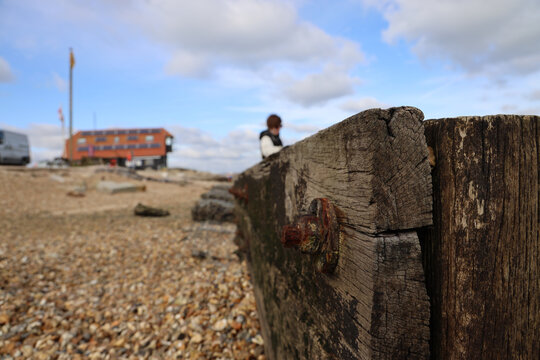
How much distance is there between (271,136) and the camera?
5.39 meters

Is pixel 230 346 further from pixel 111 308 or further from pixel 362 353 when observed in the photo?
pixel 362 353

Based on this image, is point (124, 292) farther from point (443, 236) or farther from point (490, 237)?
point (490, 237)

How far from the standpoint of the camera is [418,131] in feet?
3.09

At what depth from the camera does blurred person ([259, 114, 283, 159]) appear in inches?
207

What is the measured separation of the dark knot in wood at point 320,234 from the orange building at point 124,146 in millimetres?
33978

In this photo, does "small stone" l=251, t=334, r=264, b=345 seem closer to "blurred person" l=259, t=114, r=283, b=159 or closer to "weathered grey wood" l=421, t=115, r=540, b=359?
"weathered grey wood" l=421, t=115, r=540, b=359

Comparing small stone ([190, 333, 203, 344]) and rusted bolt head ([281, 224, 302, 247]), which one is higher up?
rusted bolt head ([281, 224, 302, 247])

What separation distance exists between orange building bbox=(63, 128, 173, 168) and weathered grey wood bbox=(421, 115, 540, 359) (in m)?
34.3

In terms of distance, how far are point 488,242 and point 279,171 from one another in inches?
50.5

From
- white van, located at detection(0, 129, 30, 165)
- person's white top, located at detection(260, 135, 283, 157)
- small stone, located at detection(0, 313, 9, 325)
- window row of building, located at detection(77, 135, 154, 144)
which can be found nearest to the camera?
small stone, located at detection(0, 313, 9, 325)

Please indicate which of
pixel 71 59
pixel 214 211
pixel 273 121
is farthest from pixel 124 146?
pixel 273 121

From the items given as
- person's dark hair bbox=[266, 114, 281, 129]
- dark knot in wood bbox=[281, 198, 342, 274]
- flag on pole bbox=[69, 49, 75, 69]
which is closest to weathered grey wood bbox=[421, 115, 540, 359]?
dark knot in wood bbox=[281, 198, 342, 274]

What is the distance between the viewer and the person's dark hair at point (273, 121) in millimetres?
5457

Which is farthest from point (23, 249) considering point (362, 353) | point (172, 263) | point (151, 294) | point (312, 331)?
point (362, 353)
